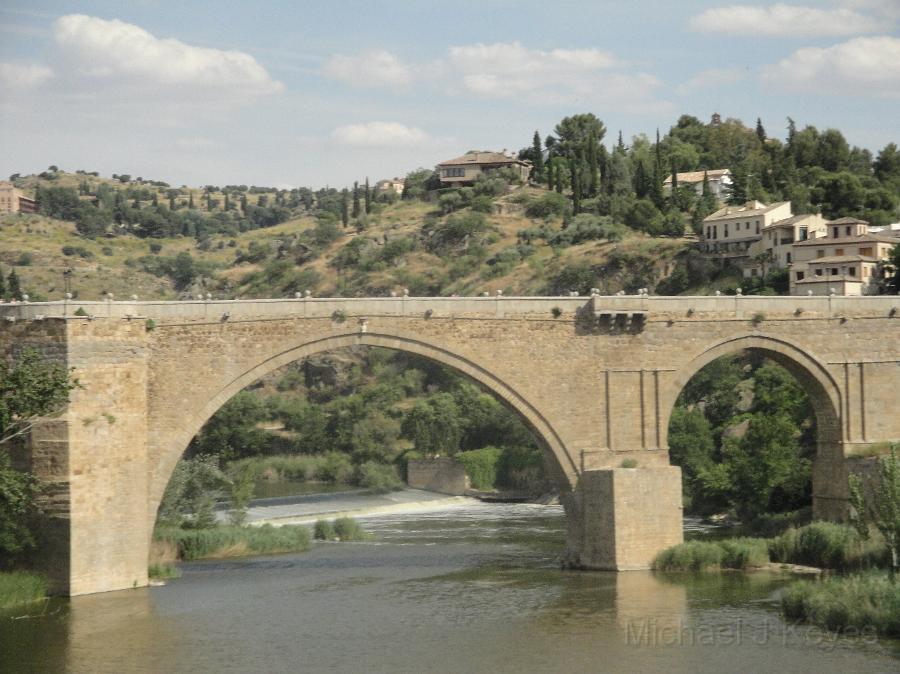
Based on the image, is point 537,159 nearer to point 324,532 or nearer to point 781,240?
point 781,240

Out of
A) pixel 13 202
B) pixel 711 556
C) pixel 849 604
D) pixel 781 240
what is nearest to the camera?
pixel 849 604

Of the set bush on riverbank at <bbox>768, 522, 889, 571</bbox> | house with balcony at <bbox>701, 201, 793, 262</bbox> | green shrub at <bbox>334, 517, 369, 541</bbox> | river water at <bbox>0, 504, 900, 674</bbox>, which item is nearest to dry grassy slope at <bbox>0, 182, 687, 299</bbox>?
house with balcony at <bbox>701, 201, 793, 262</bbox>

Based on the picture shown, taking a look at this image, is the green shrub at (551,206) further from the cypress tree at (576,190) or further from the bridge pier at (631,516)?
the bridge pier at (631,516)

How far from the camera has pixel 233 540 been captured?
35281mm

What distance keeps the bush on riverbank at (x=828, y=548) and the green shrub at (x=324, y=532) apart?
12.0m

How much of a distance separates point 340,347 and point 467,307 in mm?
2787

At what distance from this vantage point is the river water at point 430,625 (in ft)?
74.9

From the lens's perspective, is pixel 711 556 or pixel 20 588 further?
pixel 711 556

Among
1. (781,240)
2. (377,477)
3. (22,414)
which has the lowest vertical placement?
(377,477)

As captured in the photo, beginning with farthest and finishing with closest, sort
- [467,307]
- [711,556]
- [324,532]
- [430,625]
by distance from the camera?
[324,532], [467,307], [711,556], [430,625]

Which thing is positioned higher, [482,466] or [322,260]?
[322,260]

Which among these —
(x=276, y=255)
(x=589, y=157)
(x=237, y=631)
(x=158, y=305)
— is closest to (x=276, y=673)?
(x=237, y=631)

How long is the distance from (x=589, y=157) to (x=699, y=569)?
161 feet

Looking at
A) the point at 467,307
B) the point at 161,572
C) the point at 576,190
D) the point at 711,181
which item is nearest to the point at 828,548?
the point at 467,307
